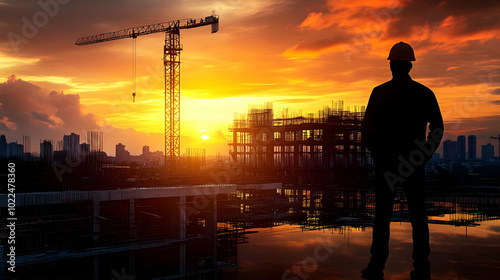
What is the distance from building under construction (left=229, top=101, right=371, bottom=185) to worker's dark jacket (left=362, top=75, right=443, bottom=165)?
63575 mm

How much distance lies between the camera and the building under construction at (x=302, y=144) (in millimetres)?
72938

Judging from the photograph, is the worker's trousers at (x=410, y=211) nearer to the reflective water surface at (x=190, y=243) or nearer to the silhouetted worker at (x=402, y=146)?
the silhouetted worker at (x=402, y=146)

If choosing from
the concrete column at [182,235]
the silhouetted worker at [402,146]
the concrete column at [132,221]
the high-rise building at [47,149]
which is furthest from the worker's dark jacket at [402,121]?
the high-rise building at [47,149]

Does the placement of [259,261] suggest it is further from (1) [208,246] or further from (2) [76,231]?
(2) [76,231]

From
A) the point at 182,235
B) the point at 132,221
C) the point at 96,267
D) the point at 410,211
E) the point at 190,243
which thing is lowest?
the point at 96,267

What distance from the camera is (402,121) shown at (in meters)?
4.36

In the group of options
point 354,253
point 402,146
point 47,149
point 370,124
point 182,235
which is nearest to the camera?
point 402,146

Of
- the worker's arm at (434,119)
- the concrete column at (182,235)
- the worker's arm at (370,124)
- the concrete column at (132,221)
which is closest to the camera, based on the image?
the worker's arm at (434,119)

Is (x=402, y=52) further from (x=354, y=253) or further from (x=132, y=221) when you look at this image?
(x=354, y=253)

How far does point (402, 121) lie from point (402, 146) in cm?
25

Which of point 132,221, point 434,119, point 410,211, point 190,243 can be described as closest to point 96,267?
Result: point 132,221

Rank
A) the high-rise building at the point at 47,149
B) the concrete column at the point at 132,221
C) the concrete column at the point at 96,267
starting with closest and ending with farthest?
1. the concrete column at the point at 96,267
2. the concrete column at the point at 132,221
3. the high-rise building at the point at 47,149

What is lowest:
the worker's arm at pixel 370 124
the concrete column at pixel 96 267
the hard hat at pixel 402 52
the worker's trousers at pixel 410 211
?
the concrete column at pixel 96 267

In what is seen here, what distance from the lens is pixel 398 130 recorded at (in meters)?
4.35
